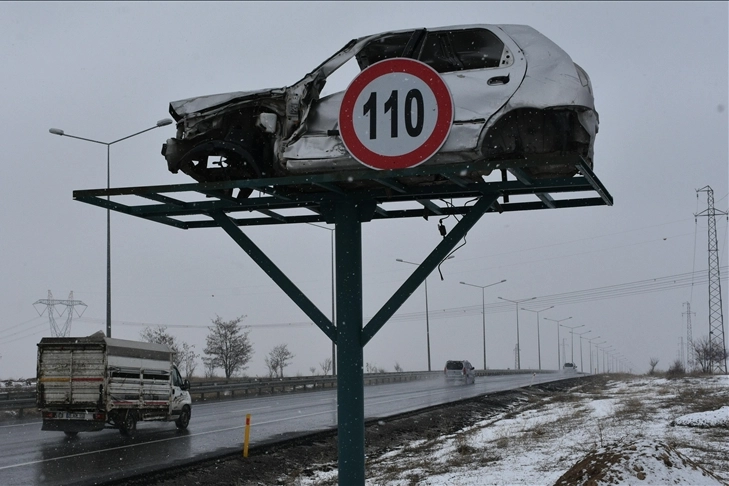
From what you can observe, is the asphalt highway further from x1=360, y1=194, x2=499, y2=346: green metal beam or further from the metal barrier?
x1=360, y1=194, x2=499, y2=346: green metal beam

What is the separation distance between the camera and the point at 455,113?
6652mm

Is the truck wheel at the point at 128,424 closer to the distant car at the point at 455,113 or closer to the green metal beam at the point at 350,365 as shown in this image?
the distant car at the point at 455,113

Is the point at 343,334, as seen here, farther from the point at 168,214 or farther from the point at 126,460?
the point at 126,460

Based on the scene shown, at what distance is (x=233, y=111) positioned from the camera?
25.7 ft

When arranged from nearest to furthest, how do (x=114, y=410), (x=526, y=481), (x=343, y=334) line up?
(x=343, y=334), (x=526, y=481), (x=114, y=410)

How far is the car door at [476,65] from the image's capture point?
6.70 metres

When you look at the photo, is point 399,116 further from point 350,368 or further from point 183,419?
point 183,419

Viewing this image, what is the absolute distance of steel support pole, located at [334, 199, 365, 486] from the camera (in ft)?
23.6

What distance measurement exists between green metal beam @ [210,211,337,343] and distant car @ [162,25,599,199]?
335 mm

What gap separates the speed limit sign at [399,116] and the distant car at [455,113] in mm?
261

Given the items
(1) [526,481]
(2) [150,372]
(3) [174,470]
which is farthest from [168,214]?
(2) [150,372]

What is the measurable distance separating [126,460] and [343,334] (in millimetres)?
9399

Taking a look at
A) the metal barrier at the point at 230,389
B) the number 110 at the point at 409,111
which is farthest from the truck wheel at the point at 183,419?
the number 110 at the point at 409,111

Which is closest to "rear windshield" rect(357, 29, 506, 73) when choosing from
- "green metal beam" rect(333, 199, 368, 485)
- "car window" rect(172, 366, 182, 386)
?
"green metal beam" rect(333, 199, 368, 485)
